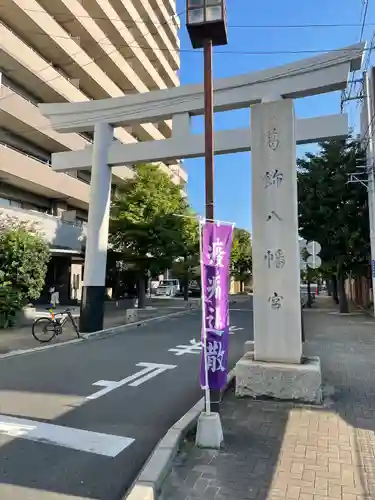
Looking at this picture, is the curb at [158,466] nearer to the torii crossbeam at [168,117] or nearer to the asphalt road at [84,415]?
the asphalt road at [84,415]

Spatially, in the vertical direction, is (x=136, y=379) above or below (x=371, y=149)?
below

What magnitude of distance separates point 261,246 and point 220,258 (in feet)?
6.20

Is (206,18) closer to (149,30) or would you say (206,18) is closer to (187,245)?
(187,245)

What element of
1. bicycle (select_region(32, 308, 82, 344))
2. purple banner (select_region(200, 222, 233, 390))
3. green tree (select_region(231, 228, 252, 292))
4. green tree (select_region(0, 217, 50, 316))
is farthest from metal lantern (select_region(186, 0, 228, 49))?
green tree (select_region(231, 228, 252, 292))

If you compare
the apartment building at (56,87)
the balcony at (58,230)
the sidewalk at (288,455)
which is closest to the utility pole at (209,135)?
the sidewalk at (288,455)

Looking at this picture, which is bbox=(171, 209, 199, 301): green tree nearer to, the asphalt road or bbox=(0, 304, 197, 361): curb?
bbox=(0, 304, 197, 361): curb

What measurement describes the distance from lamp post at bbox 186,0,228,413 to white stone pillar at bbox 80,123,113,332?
30.5 feet

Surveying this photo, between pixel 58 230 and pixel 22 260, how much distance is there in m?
8.62

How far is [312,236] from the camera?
21312mm

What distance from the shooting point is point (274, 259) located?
648cm

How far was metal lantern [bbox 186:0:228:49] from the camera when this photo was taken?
16.9 ft

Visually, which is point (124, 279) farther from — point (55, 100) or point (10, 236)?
point (10, 236)

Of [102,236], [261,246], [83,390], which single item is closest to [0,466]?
[83,390]

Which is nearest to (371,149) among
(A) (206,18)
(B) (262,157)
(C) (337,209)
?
(C) (337,209)
